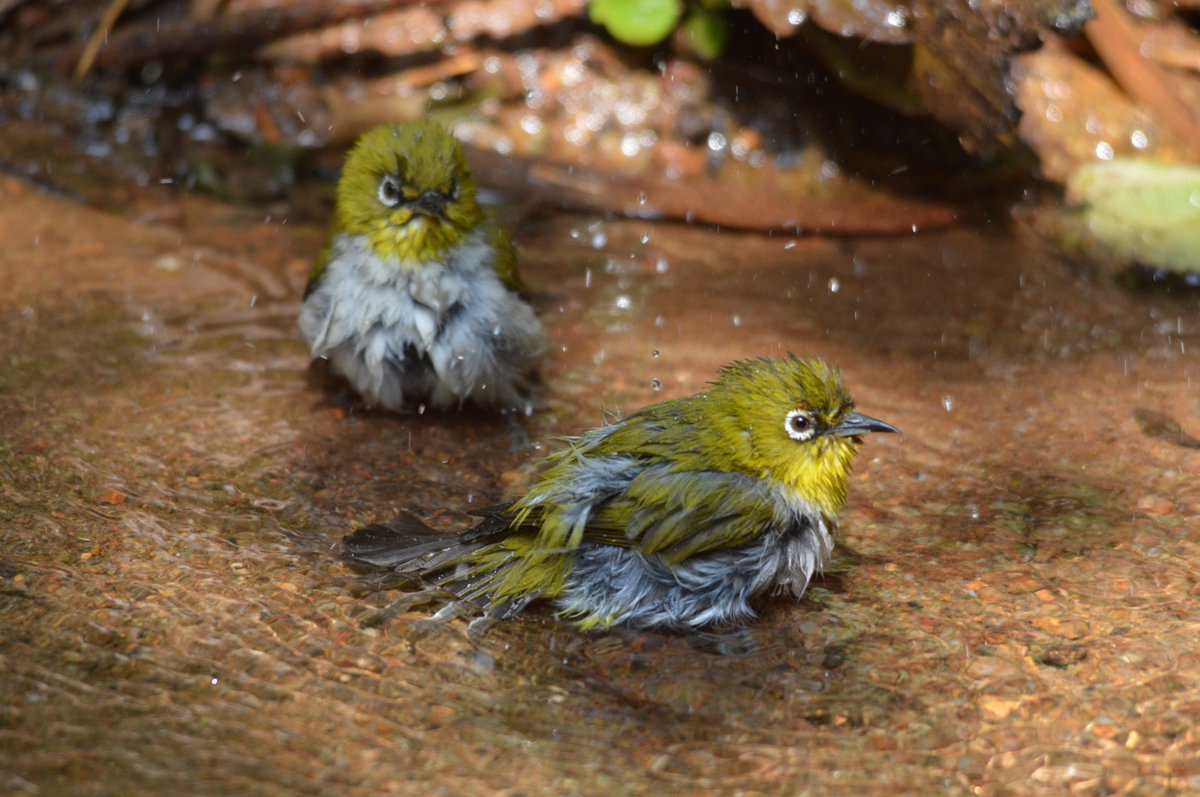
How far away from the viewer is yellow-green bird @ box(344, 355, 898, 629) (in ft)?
12.7

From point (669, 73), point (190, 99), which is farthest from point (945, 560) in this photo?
point (190, 99)

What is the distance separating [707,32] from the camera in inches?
309

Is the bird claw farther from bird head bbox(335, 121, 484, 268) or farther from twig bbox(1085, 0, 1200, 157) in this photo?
twig bbox(1085, 0, 1200, 157)

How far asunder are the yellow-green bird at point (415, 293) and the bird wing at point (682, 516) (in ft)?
4.67

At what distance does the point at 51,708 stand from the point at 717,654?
1.81 m

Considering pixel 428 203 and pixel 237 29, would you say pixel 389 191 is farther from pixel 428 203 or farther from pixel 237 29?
pixel 237 29

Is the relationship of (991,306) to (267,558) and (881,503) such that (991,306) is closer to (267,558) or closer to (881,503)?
(881,503)

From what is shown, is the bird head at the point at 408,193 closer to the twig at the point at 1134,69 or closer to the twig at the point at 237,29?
the twig at the point at 237,29

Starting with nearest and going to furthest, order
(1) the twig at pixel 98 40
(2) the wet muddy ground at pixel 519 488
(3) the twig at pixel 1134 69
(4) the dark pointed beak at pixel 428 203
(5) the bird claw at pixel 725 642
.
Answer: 1. (2) the wet muddy ground at pixel 519 488
2. (5) the bird claw at pixel 725 642
3. (4) the dark pointed beak at pixel 428 203
4. (3) the twig at pixel 1134 69
5. (1) the twig at pixel 98 40

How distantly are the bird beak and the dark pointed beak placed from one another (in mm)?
1975

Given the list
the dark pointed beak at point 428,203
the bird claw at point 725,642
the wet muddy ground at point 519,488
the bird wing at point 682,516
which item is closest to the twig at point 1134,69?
the wet muddy ground at point 519,488

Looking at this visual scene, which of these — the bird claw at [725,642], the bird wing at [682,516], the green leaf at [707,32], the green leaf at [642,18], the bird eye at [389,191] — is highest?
the bird eye at [389,191]

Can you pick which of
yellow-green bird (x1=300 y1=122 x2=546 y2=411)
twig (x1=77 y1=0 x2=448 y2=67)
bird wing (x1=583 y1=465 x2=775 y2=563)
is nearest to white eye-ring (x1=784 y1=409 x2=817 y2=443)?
bird wing (x1=583 y1=465 x2=775 y2=563)

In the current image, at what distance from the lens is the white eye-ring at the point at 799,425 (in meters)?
3.99
